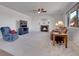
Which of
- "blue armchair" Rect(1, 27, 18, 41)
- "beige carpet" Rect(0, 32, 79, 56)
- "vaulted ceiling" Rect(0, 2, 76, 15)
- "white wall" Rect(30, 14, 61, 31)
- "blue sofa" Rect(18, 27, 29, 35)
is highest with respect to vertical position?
"vaulted ceiling" Rect(0, 2, 76, 15)

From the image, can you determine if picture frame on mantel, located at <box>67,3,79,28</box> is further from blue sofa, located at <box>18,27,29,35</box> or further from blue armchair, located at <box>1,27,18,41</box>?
blue armchair, located at <box>1,27,18,41</box>

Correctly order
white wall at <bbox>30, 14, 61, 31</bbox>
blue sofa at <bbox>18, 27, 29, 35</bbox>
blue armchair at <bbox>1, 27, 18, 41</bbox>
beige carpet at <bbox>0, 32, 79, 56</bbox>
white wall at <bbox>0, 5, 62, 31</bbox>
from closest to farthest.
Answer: beige carpet at <bbox>0, 32, 79, 56</bbox> → white wall at <bbox>30, 14, 61, 31</bbox> → white wall at <bbox>0, 5, 62, 31</bbox> → blue sofa at <bbox>18, 27, 29, 35</bbox> → blue armchair at <bbox>1, 27, 18, 41</bbox>

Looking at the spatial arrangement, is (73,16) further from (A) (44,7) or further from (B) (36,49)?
(B) (36,49)

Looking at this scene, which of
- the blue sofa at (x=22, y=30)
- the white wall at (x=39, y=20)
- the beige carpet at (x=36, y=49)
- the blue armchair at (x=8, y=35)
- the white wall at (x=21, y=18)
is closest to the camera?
the beige carpet at (x=36, y=49)

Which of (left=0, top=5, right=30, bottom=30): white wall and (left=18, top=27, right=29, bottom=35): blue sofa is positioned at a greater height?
(left=0, top=5, right=30, bottom=30): white wall

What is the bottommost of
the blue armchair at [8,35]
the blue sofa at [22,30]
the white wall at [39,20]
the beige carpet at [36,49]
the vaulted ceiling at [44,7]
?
the beige carpet at [36,49]

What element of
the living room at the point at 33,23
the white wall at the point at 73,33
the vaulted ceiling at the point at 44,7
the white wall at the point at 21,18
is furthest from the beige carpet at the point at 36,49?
the vaulted ceiling at the point at 44,7

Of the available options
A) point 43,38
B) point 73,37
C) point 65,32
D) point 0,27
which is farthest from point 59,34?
point 0,27

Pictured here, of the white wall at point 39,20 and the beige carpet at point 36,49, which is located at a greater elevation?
the white wall at point 39,20

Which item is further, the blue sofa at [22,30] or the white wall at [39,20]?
the blue sofa at [22,30]

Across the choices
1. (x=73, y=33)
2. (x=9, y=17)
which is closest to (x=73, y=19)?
(x=73, y=33)

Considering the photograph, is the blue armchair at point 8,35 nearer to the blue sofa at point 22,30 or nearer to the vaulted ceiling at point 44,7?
the blue sofa at point 22,30

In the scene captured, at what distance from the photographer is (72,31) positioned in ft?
15.1

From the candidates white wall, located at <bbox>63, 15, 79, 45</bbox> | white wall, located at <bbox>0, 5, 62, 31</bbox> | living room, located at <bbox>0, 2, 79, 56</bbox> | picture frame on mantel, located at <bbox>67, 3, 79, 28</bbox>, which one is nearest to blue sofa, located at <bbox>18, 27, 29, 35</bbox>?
living room, located at <bbox>0, 2, 79, 56</bbox>
